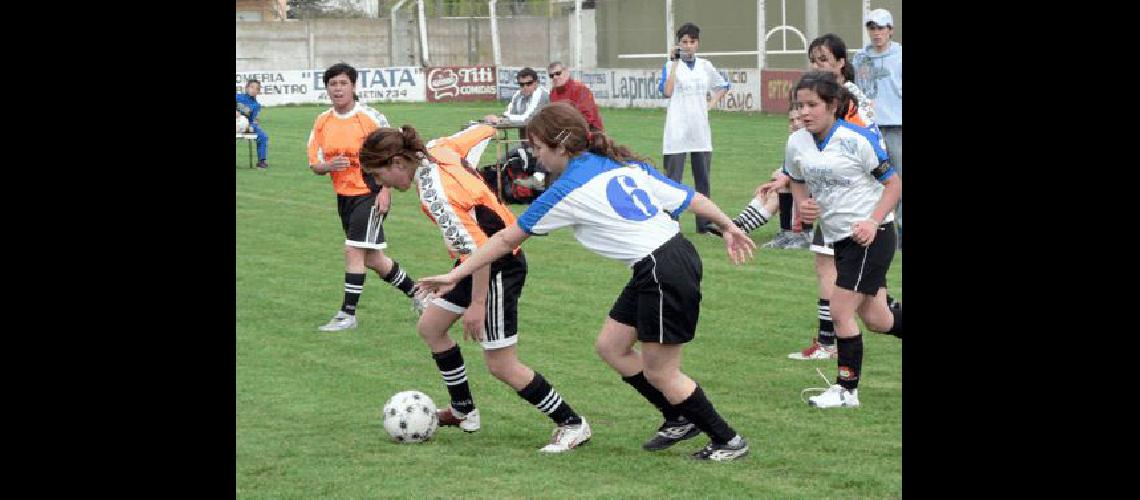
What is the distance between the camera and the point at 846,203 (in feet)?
26.0

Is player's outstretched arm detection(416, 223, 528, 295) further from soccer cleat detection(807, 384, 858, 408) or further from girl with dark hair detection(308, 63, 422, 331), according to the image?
girl with dark hair detection(308, 63, 422, 331)

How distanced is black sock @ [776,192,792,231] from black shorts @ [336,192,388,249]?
15.5 feet

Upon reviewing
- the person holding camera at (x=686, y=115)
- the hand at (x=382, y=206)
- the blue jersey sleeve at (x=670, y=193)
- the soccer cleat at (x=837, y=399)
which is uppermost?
the person holding camera at (x=686, y=115)

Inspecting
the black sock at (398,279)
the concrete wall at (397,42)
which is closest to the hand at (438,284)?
the black sock at (398,279)

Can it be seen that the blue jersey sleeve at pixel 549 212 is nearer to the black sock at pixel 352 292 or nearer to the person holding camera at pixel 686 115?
the black sock at pixel 352 292

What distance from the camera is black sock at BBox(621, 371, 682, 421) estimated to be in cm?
708

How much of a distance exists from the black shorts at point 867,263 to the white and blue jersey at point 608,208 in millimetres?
1523

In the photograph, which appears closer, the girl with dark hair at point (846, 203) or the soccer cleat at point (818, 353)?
the girl with dark hair at point (846, 203)

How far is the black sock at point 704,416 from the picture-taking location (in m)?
6.70

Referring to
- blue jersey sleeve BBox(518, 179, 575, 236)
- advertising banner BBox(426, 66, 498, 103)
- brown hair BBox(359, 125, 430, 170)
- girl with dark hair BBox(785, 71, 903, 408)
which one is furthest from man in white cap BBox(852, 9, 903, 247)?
advertising banner BBox(426, 66, 498, 103)
